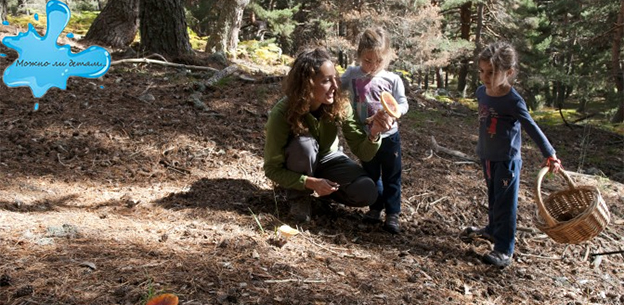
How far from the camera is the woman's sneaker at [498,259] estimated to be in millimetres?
2986

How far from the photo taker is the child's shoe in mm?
3250

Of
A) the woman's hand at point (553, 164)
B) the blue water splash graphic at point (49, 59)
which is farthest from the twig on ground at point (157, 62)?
the woman's hand at point (553, 164)

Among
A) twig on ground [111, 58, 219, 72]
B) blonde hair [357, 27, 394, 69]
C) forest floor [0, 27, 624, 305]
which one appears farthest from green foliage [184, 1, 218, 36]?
blonde hair [357, 27, 394, 69]

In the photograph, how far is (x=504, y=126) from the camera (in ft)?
9.61

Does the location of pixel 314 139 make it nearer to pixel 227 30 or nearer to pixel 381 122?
pixel 381 122

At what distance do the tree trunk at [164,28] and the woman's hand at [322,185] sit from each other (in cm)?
442

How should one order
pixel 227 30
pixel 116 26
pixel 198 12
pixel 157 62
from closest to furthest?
pixel 157 62
pixel 116 26
pixel 227 30
pixel 198 12

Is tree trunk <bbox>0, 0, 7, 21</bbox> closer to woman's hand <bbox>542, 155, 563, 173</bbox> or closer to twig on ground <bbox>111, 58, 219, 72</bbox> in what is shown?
twig on ground <bbox>111, 58, 219, 72</bbox>

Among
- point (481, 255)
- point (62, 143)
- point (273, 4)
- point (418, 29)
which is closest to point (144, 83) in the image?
point (62, 143)

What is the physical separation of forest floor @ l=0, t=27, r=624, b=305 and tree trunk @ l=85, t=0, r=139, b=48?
6.16ft

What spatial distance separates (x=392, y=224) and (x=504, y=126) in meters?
1.03

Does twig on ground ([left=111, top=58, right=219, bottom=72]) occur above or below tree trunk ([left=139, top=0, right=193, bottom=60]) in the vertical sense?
below

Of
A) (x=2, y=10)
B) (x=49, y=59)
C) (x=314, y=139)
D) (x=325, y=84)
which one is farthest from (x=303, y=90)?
(x=2, y=10)

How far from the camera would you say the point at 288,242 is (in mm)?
2715
